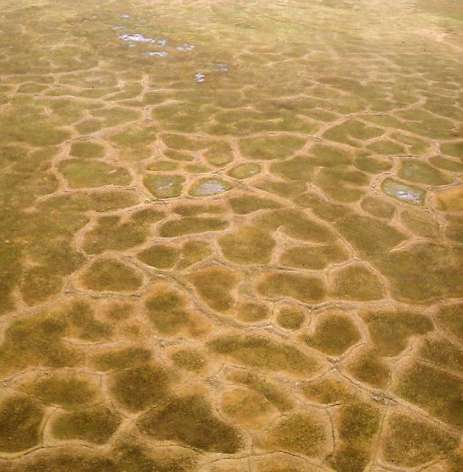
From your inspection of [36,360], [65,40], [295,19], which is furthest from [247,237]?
[295,19]

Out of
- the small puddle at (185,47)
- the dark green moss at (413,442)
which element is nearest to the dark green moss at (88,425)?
the dark green moss at (413,442)

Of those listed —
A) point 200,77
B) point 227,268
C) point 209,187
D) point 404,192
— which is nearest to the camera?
point 227,268

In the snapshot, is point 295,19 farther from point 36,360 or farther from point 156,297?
point 36,360

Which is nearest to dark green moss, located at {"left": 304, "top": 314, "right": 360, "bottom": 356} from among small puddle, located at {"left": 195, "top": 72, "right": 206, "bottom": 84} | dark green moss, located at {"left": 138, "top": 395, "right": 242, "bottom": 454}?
dark green moss, located at {"left": 138, "top": 395, "right": 242, "bottom": 454}

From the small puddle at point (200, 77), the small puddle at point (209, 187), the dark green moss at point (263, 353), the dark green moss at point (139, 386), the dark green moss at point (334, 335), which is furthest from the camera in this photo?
the small puddle at point (200, 77)

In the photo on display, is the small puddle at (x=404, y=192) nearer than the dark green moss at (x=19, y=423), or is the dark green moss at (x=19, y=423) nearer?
the dark green moss at (x=19, y=423)

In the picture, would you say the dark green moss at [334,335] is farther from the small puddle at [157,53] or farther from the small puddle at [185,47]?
the small puddle at [185,47]

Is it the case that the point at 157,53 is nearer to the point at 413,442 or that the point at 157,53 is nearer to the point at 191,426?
the point at 191,426

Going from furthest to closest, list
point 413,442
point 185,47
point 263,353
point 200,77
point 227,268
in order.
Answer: point 185,47
point 200,77
point 227,268
point 263,353
point 413,442

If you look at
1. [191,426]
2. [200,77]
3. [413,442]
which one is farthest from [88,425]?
[200,77]

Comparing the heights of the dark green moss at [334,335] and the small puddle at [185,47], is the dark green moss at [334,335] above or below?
above
